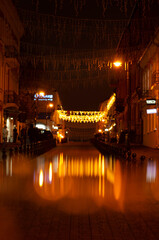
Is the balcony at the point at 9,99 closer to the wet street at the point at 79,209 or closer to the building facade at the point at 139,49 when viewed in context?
the building facade at the point at 139,49

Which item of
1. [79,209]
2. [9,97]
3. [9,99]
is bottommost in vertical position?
[79,209]

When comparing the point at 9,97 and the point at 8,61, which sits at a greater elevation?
the point at 8,61

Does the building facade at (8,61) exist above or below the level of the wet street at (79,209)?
above

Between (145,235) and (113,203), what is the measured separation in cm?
238

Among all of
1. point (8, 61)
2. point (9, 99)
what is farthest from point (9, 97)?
point (8, 61)

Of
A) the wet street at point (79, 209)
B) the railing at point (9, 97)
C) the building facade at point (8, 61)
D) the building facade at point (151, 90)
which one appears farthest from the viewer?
the railing at point (9, 97)

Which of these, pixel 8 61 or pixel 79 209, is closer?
pixel 79 209

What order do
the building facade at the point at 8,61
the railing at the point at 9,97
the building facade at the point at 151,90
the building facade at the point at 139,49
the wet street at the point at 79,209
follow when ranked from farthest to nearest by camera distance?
the railing at the point at 9,97, the building facade at the point at 8,61, the building facade at the point at 139,49, the building facade at the point at 151,90, the wet street at the point at 79,209

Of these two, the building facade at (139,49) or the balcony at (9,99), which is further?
the balcony at (9,99)

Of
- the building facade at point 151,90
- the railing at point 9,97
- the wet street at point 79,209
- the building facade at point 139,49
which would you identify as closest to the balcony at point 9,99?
the railing at point 9,97

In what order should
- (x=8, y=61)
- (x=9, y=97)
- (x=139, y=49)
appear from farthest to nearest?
(x=139, y=49) → (x=8, y=61) → (x=9, y=97)

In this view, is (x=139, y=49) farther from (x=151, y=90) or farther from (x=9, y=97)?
(x=9, y=97)

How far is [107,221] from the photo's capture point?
5.82 metres

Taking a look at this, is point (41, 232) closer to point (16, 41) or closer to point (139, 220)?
point (139, 220)
